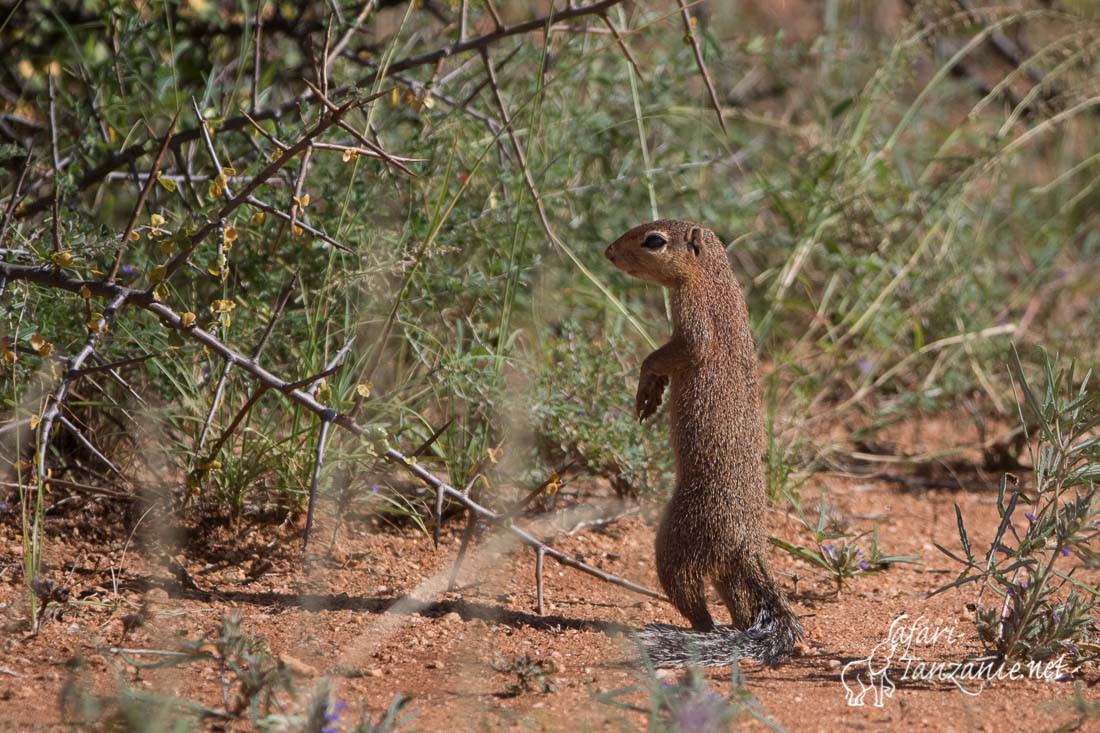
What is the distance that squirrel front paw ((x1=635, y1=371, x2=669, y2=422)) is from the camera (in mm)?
3633

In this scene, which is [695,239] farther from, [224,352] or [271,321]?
[224,352]

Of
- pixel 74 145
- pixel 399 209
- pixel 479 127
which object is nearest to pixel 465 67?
pixel 479 127

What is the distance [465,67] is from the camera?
481 cm

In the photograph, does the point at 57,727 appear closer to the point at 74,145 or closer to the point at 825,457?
the point at 74,145

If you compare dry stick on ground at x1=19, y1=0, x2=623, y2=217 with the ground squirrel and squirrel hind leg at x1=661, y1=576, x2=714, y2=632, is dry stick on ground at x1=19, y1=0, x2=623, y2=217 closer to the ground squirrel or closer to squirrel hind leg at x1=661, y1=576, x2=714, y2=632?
the ground squirrel

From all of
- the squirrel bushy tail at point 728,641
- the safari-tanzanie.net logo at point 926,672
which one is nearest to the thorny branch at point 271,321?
the squirrel bushy tail at point 728,641

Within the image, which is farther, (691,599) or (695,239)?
(695,239)

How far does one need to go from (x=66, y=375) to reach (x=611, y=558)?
1907mm

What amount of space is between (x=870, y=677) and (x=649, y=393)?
1.16 meters

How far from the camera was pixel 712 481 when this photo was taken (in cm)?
335

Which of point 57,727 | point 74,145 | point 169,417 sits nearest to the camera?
point 57,727

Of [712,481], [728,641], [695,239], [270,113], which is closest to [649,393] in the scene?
[712,481]

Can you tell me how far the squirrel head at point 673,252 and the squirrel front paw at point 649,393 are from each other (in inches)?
13.6

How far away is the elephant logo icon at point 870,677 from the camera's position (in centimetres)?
281
